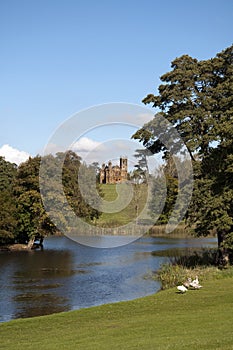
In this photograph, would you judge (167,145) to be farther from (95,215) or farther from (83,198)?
(95,215)

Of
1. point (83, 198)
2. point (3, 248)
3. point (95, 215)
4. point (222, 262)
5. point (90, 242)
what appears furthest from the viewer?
point (95, 215)

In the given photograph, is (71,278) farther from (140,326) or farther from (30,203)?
(30,203)

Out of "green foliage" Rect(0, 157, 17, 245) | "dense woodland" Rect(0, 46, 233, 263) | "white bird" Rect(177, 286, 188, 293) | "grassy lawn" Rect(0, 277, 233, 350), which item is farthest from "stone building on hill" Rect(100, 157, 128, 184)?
"grassy lawn" Rect(0, 277, 233, 350)

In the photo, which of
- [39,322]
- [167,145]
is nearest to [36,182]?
[167,145]

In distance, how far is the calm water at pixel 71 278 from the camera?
23.5 m

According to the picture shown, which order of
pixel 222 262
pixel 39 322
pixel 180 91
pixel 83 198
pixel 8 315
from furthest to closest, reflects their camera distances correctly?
pixel 83 198, pixel 180 91, pixel 222 262, pixel 8 315, pixel 39 322

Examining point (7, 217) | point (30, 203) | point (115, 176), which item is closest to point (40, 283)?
point (7, 217)

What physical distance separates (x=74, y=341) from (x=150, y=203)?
52.6 meters

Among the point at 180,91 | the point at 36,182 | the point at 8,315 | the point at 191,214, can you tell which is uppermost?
the point at 180,91

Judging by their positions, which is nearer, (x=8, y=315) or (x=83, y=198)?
Answer: (x=8, y=315)

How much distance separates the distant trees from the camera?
91.0ft

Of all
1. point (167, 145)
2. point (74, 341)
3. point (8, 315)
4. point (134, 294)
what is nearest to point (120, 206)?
point (167, 145)

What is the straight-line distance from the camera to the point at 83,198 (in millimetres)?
63469

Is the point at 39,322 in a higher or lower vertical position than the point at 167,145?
lower
